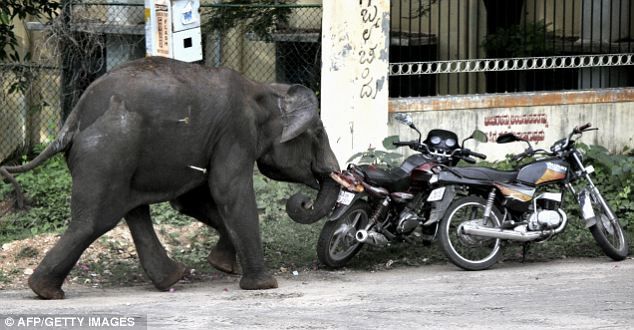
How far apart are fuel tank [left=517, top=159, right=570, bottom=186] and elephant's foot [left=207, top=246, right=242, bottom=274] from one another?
2.47m

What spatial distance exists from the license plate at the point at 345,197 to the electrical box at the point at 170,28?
1.73m

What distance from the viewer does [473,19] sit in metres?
15.3

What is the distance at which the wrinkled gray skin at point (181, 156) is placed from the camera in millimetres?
9438

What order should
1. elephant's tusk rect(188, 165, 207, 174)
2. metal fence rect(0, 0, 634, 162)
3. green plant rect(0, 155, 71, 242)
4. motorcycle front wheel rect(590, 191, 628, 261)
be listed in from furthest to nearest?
metal fence rect(0, 0, 634, 162), green plant rect(0, 155, 71, 242), motorcycle front wheel rect(590, 191, 628, 261), elephant's tusk rect(188, 165, 207, 174)

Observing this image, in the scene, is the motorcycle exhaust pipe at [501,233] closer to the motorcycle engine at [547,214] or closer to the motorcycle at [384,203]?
the motorcycle engine at [547,214]

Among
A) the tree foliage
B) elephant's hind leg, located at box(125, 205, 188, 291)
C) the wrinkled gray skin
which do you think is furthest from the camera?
the tree foliage

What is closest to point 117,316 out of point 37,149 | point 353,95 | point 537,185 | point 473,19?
point 537,185

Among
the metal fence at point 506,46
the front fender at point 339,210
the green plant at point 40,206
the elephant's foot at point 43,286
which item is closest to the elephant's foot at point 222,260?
the front fender at point 339,210

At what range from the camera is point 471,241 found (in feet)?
35.8

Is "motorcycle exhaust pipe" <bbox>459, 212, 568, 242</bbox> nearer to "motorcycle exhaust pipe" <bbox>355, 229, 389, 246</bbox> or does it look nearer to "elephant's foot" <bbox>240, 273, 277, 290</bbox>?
"motorcycle exhaust pipe" <bbox>355, 229, 389, 246</bbox>

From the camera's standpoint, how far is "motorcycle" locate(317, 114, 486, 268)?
10.8m

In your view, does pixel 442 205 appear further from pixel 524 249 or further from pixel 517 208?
pixel 524 249

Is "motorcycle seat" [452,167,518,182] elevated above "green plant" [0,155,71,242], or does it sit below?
above

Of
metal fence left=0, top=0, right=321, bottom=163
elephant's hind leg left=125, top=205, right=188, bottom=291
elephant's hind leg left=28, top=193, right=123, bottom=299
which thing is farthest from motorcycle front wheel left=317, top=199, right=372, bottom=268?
metal fence left=0, top=0, right=321, bottom=163
